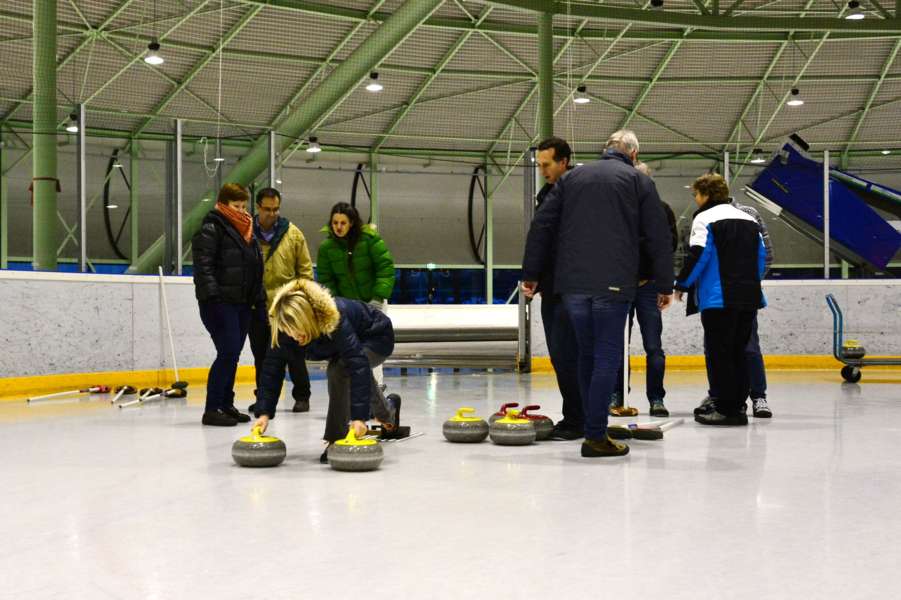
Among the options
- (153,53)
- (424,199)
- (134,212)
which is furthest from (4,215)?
(424,199)

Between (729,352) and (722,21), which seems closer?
(729,352)

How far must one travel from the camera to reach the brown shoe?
5.21m

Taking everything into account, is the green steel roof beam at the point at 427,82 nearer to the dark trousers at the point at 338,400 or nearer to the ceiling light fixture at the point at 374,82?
the ceiling light fixture at the point at 374,82

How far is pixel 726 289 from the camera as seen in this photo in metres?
6.53

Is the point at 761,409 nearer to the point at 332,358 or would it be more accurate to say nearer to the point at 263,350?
the point at 332,358

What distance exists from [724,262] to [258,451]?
135 inches

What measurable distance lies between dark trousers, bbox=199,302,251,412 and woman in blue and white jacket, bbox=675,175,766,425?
303 centimetres

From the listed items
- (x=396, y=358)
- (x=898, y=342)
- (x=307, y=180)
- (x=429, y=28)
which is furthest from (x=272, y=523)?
(x=307, y=180)

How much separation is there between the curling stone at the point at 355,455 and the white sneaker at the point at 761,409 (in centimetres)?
350

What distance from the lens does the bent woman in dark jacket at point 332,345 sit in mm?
4664

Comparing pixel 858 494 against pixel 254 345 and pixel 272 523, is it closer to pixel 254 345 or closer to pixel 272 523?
pixel 272 523

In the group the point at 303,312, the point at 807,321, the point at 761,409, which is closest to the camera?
the point at 303,312

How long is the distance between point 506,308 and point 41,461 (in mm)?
12794

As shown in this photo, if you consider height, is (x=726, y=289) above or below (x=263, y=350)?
above
